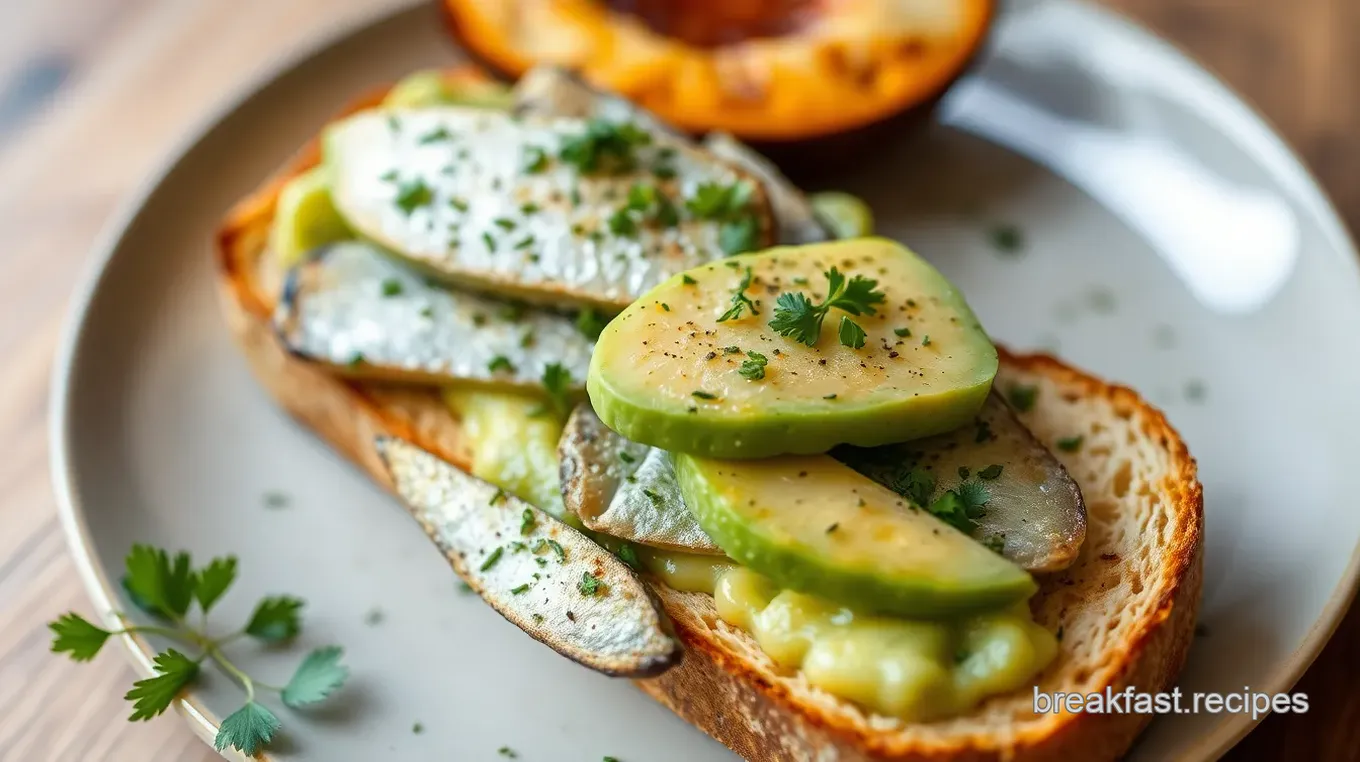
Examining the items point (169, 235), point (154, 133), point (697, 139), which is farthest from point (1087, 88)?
point (154, 133)

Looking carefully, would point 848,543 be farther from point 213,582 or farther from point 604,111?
point 604,111

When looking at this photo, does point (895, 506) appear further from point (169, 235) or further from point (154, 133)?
point (154, 133)

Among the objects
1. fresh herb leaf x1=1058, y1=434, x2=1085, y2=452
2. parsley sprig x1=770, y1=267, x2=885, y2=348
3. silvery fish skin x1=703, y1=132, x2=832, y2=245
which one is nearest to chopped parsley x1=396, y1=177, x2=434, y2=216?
silvery fish skin x1=703, y1=132, x2=832, y2=245

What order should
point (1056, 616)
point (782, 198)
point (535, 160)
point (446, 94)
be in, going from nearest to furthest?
point (1056, 616)
point (535, 160)
point (782, 198)
point (446, 94)

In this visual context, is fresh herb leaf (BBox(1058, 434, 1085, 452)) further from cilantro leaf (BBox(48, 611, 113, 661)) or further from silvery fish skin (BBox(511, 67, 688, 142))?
cilantro leaf (BBox(48, 611, 113, 661))

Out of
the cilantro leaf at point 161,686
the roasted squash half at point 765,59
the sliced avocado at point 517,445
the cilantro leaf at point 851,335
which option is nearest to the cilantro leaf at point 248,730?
the cilantro leaf at point 161,686

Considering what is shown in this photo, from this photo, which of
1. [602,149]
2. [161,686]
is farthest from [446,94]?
[161,686]
